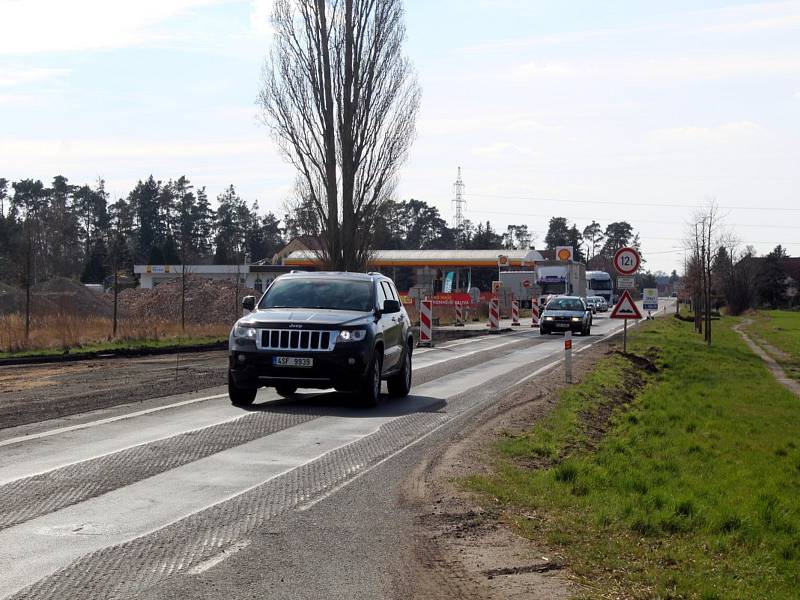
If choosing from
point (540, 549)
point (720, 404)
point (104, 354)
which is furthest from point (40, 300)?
point (540, 549)

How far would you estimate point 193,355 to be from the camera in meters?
26.5

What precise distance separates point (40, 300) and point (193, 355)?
27.3 m

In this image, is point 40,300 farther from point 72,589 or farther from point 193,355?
point 72,589

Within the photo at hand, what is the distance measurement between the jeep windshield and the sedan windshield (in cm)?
2733

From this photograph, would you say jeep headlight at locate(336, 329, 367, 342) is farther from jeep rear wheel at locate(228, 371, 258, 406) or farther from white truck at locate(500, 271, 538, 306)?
white truck at locate(500, 271, 538, 306)

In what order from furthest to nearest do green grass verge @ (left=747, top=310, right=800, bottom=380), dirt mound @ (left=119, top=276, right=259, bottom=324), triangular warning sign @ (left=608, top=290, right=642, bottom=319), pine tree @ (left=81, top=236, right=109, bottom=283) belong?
pine tree @ (left=81, top=236, right=109, bottom=283) → dirt mound @ (left=119, top=276, right=259, bottom=324) → green grass verge @ (left=747, top=310, right=800, bottom=380) → triangular warning sign @ (left=608, top=290, right=642, bottom=319)

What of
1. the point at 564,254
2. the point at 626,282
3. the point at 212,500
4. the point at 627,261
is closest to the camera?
the point at 212,500

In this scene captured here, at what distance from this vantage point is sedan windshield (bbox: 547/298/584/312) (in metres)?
41.8

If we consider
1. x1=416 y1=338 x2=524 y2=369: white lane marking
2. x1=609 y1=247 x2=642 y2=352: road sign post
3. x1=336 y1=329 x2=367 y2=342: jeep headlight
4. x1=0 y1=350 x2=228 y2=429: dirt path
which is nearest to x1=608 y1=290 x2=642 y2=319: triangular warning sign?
x1=609 y1=247 x2=642 y2=352: road sign post

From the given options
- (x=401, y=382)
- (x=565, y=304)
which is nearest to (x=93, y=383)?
(x=401, y=382)

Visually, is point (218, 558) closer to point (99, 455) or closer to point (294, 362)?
point (99, 455)

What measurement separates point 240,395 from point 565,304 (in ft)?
96.3

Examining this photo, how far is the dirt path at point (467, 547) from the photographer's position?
566 cm

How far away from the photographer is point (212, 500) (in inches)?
309
